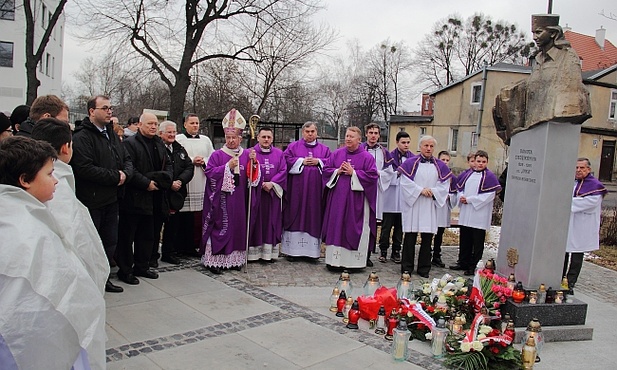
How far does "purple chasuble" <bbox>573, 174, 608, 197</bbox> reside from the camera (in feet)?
22.5

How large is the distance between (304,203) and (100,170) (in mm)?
3196

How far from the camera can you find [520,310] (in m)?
5.11

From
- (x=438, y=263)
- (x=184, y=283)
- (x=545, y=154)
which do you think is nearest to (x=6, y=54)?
(x=184, y=283)

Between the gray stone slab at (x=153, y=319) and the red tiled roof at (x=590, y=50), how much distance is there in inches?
1732

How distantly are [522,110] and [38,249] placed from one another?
5118 millimetres

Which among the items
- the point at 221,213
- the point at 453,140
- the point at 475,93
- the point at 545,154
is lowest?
the point at 221,213

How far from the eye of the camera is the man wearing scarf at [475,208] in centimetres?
755

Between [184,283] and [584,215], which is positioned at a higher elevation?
[584,215]

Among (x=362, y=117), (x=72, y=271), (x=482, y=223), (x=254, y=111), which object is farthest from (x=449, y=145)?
(x=72, y=271)

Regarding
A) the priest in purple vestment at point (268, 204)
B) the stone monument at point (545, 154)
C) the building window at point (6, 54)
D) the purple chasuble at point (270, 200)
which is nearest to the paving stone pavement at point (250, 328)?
the priest in purple vestment at point (268, 204)

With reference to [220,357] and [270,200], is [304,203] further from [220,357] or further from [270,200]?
[220,357]

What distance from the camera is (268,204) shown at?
757 cm

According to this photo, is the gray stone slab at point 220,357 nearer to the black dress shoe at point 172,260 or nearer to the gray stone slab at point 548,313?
the gray stone slab at point 548,313

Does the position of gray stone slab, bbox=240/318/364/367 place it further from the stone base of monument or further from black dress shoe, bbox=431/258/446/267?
black dress shoe, bbox=431/258/446/267
